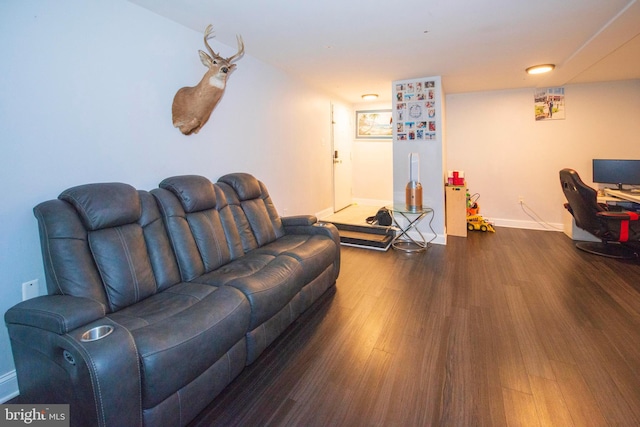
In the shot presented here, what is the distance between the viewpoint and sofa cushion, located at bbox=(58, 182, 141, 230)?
1.76 meters

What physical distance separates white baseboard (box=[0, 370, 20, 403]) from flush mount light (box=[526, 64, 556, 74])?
220 inches

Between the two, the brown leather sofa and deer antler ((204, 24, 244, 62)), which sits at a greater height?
deer antler ((204, 24, 244, 62))

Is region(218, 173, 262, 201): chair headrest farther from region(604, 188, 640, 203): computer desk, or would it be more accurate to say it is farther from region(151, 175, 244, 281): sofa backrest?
region(604, 188, 640, 203): computer desk

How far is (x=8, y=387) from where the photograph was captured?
1.69m

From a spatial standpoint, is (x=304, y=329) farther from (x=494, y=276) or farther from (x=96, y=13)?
(x=96, y=13)

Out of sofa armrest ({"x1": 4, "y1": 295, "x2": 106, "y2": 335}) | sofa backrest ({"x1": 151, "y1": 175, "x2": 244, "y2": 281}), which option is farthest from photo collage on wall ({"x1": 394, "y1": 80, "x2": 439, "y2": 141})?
sofa armrest ({"x1": 4, "y1": 295, "x2": 106, "y2": 335})

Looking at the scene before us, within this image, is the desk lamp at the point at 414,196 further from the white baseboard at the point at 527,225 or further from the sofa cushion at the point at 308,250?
the white baseboard at the point at 527,225

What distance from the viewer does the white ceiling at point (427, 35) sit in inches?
91.0

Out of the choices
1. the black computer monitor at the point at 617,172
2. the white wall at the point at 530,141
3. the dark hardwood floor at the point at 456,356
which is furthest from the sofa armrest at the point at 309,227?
the black computer monitor at the point at 617,172

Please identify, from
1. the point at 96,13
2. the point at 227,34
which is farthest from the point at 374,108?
the point at 96,13

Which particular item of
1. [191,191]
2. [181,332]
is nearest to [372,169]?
[191,191]

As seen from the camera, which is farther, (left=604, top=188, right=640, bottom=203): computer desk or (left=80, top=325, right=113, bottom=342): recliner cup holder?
(left=604, top=188, right=640, bottom=203): computer desk

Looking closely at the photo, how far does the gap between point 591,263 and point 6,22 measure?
535 centimetres

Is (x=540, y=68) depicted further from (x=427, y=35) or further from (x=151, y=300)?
(x=151, y=300)
